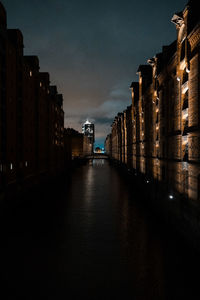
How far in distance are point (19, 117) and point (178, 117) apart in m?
23.1

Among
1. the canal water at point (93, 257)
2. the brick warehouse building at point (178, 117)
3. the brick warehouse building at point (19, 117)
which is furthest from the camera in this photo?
the brick warehouse building at point (19, 117)

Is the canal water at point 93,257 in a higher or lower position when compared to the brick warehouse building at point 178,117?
lower

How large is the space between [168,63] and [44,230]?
909 inches

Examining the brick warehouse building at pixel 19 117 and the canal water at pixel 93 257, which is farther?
the brick warehouse building at pixel 19 117

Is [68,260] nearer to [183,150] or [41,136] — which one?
[183,150]

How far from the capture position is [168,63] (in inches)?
1008

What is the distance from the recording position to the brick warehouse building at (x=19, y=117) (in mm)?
25953

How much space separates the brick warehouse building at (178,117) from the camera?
1744 cm

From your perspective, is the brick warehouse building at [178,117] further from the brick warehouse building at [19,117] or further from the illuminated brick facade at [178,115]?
the brick warehouse building at [19,117]

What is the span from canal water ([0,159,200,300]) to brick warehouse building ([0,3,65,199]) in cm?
755

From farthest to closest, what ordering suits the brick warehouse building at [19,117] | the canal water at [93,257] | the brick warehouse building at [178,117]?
the brick warehouse building at [19,117] → the brick warehouse building at [178,117] → the canal water at [93,257]

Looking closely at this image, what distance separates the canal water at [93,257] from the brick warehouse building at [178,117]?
15.1ft

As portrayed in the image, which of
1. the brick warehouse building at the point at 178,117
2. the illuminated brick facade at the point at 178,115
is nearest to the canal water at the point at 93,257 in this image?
the brick warehouse building at the point at 178,117

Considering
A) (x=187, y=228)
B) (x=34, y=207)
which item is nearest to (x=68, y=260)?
(x=187, y=228)
